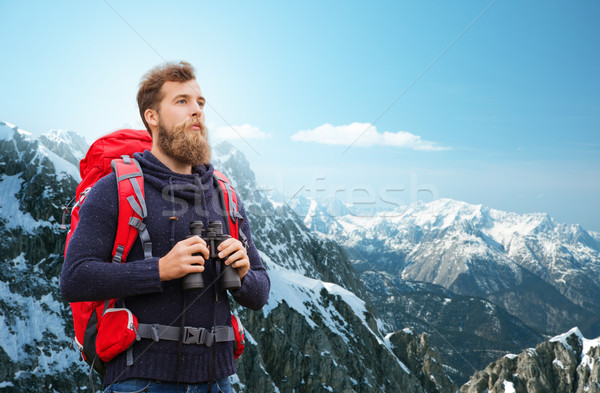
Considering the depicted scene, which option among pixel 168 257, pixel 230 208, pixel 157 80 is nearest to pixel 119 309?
pixel 168 257

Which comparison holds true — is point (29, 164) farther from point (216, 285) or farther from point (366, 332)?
point (216, 285)

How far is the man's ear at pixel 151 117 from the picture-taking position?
449 centimetres

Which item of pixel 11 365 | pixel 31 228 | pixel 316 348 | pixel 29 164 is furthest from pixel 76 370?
pixel 29 164

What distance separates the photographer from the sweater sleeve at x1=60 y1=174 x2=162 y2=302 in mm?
3568

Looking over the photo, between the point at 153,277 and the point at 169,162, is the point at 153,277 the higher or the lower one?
the lower one

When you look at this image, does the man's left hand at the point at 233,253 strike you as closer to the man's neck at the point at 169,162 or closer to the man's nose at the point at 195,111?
the man's neck at the point at 169,162

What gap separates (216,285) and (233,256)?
42 centimetres

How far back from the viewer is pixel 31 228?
8225 centimetres

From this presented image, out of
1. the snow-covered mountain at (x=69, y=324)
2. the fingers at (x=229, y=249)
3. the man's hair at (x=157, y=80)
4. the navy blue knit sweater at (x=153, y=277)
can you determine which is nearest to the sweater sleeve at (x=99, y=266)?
the navy blue knit sweater at (x=153, y=277)

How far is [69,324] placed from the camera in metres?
70.8

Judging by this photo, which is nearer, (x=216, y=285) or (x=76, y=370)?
(x=216, y=285)

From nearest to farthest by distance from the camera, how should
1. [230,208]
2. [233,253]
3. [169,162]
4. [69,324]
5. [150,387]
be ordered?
[150,387], [233,253], [169,162], [230,208], [69,324]

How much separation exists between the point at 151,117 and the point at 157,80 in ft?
1.44

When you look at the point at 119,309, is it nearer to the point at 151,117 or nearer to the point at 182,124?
the point at 182,124
